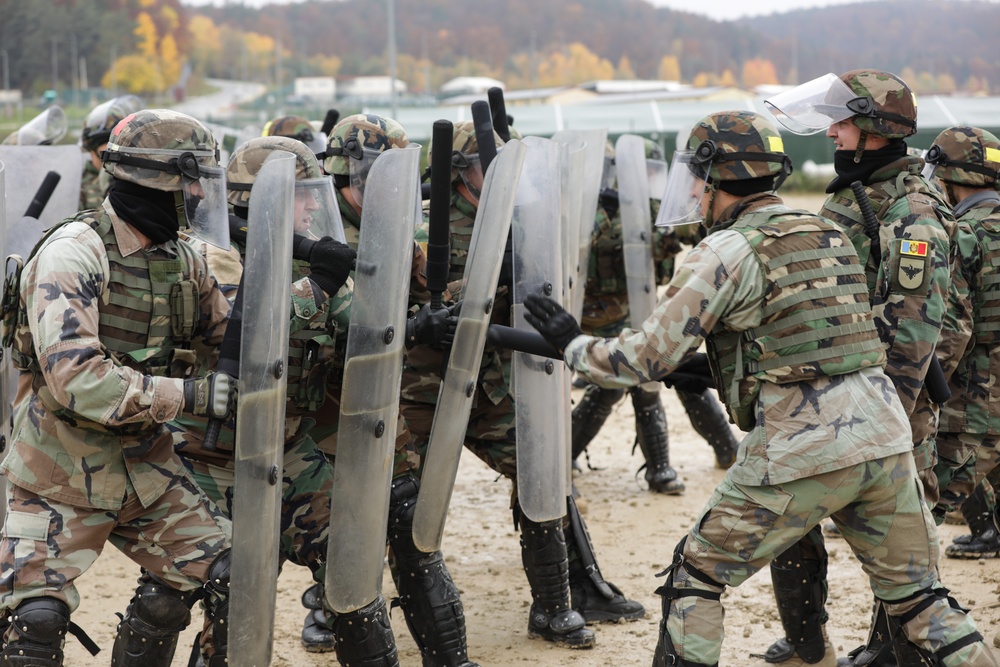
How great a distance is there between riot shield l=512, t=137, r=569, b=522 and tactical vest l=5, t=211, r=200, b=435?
131 cm

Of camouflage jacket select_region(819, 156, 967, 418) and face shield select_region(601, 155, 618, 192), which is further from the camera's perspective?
face shield select_region(601, 155, 618, 192)


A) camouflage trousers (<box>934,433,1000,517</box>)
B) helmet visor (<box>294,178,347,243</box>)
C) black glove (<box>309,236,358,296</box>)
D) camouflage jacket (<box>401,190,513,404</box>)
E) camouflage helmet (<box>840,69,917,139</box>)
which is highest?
camouflage helmet (<box>840,69,917,139</box>)

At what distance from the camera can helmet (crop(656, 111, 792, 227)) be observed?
139 inches

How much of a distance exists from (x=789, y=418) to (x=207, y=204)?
77.9 inches

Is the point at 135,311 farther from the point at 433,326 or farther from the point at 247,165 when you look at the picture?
the point at 433,326

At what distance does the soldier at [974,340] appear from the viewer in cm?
460

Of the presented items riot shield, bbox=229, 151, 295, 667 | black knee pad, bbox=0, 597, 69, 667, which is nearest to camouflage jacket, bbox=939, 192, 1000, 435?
riot shield, bbox=229, 151, 295, 667

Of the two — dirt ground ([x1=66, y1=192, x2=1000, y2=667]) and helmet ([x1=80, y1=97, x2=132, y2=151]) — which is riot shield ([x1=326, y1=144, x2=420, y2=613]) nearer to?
dirt ground ([x1=66, y1=192, x2=1000, y2=667])

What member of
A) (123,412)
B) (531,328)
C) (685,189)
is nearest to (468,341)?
(531,328)

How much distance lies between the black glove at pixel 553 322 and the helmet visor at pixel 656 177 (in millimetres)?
3075

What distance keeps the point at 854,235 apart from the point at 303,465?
2.27m

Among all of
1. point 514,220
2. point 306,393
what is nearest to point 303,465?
point 306,393

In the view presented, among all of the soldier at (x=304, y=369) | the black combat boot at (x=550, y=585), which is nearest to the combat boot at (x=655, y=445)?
the black combat boot at (x=550, y=585)

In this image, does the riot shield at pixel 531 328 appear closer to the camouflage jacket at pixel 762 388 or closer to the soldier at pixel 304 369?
the soldier at pixel 304 369
